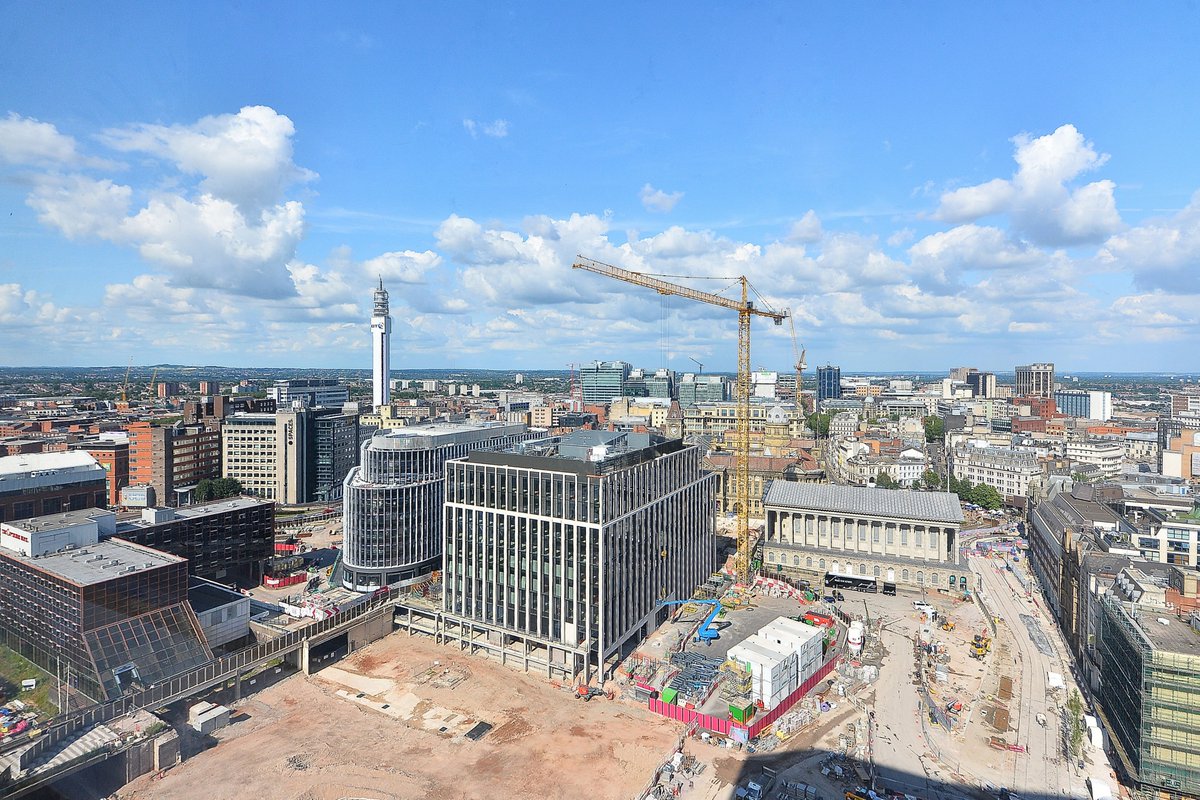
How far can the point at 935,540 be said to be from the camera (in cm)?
10012

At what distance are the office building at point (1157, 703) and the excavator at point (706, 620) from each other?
39.4 meters

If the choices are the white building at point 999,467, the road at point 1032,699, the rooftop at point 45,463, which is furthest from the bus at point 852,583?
the rooftop at point 45,463

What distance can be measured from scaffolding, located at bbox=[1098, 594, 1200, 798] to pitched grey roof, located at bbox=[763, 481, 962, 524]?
46.3 meters

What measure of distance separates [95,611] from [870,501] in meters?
104

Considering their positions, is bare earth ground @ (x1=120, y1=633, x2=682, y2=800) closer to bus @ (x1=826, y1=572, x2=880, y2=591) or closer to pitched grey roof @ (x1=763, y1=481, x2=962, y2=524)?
bus @ (x1=826, y1=572, x2=880, y2=591)

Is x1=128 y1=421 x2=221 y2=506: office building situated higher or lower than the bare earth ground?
higher

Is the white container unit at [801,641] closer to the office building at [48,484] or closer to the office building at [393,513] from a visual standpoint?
the office building at [393,513]

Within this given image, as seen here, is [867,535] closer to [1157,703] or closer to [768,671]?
[768,671]

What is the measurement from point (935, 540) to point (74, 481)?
135 metres

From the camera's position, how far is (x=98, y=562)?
67.3 m

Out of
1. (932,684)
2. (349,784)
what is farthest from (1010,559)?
(349,784)

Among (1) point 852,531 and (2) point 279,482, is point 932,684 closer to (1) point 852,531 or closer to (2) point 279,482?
(1) point 852,531

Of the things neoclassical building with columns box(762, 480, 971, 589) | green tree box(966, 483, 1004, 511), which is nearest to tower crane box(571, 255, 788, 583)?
neoclassical building with columns box(762, 480, 971, 589)

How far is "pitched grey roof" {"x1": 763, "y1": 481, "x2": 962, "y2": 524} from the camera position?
330ft
